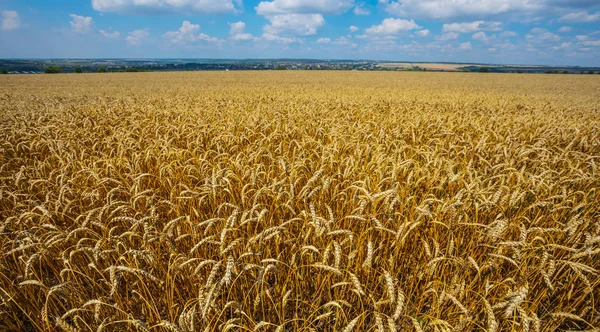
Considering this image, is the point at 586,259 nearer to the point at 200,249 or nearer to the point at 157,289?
the point at 200,249

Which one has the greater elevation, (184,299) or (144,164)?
Result: (144,164)

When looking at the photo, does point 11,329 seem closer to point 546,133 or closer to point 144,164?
point 144,164

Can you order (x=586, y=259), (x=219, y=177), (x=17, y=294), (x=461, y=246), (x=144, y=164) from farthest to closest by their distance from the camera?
(x=144, y=164) → (x=219, y=177) → (x=461, y=246) → (x=586, y=259) → (x=17, y=294)

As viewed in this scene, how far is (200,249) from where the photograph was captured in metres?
2.34

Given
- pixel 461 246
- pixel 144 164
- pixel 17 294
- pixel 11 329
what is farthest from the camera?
pixel 144 164

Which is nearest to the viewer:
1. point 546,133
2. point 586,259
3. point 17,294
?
point 17,294

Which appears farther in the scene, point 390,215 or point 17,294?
point 390,215

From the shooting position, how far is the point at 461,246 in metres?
2.40

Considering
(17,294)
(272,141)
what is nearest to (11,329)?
(17,294)

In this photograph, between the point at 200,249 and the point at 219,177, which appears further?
the point at 219,177

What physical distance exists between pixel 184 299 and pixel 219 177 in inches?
43.0


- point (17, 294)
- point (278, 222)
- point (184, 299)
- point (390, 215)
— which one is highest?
point (390, 215)

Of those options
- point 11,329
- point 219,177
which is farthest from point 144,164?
point 11,329

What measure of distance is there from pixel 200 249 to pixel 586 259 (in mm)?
2908
